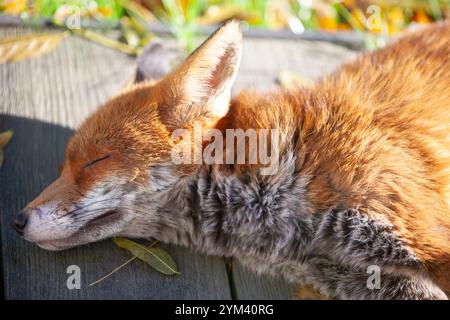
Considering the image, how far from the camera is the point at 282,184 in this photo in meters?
2.91

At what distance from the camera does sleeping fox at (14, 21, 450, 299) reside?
2.77 meters

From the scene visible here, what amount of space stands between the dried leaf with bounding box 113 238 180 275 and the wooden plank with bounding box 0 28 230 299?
0.11 ft

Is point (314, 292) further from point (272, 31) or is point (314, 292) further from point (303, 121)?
point (272, 31)

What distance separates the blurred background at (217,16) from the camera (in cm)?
432

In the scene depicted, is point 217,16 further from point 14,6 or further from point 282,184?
point 282,184

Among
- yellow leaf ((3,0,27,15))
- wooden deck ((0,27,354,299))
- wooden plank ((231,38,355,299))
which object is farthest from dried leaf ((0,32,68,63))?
wooden plank ((231,38,355,299))

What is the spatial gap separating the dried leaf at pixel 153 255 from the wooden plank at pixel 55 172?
35 mm

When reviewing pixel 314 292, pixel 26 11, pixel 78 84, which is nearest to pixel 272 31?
pixel 78 84

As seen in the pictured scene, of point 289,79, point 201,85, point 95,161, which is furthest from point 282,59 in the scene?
point 95,161

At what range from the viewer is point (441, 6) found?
18.3 feet

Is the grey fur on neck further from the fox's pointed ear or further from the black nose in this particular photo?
the black nose

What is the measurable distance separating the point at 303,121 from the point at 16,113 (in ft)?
5.98

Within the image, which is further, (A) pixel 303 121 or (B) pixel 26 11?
(B) pixel 26 11

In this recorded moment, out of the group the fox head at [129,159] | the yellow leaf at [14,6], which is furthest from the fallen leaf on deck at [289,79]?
the yellow leaf at [14,6]
